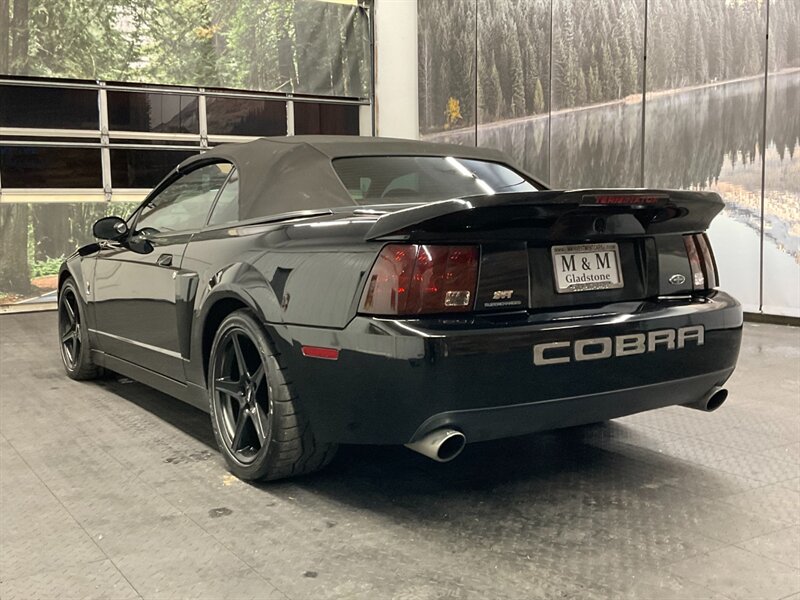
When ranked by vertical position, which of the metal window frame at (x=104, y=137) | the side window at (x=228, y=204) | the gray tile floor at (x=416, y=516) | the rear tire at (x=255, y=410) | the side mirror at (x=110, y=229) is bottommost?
the gray tile floor at (x=416, y=516)

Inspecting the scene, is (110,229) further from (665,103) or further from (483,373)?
(665,103)

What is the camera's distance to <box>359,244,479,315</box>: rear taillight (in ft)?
7.30

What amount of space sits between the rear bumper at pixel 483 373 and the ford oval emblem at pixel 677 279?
0.28ft

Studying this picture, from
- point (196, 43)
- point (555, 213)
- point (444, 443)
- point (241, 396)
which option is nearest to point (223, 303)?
point (241, 396)

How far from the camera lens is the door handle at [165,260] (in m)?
3.38

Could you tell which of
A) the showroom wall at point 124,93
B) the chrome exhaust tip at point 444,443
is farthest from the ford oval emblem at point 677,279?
the showroom wall at point 124,93

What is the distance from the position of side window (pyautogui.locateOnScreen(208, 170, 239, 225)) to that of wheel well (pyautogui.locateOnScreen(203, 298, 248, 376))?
0.36 meters

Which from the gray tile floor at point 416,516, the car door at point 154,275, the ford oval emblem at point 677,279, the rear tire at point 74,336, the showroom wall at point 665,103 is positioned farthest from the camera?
the showroom wall at point 665,103

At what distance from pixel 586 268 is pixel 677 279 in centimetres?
46

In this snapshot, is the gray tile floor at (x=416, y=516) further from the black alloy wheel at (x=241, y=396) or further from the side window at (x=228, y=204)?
the side window at (x=228, y=204)

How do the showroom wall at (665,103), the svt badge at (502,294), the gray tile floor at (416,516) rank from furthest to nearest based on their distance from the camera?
the showroom wall at (665,103), the svt badge at (502,294), the gray tile floor at (416,516)

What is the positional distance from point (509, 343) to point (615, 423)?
Answer: 1631 mm

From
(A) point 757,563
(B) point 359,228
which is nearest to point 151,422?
(B) point 359,228

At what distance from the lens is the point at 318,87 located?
11.4m
